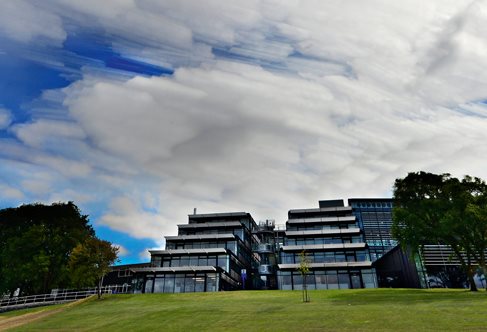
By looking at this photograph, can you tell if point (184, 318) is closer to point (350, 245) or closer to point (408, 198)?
point (408, 198)

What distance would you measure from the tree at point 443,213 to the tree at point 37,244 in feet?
139

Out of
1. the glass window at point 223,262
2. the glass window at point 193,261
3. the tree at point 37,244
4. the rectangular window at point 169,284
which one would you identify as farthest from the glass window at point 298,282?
the tree at point 37,244

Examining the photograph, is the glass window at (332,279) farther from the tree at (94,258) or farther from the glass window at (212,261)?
the tree at (94,258)

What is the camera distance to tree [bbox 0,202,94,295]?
47.2 metres

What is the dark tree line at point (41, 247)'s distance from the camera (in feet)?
152

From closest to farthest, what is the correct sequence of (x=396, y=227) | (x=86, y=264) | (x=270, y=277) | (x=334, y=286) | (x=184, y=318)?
(x=184, y=318), (x=396, y=227), (x=86, y=264), (x=334, y=286), (x=270, y=277)

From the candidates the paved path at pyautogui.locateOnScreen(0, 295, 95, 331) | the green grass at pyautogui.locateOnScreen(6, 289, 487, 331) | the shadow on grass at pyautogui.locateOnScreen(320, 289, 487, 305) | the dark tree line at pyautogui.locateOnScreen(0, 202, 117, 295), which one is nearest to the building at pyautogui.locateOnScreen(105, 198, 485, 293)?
the shadow on grass at pyautogui.locateOnScreen(320, 289, 487, 305)

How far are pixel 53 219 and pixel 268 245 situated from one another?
36180 mm

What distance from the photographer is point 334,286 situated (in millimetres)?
51281

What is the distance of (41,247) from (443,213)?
49.8m

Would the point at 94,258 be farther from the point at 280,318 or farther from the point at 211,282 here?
the point at 280,318

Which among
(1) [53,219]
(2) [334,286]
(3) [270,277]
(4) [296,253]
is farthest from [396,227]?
(1) [53,219]

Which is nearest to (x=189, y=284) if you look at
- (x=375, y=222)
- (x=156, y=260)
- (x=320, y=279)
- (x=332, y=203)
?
(x=156, y=260)

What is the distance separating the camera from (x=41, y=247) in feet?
164
